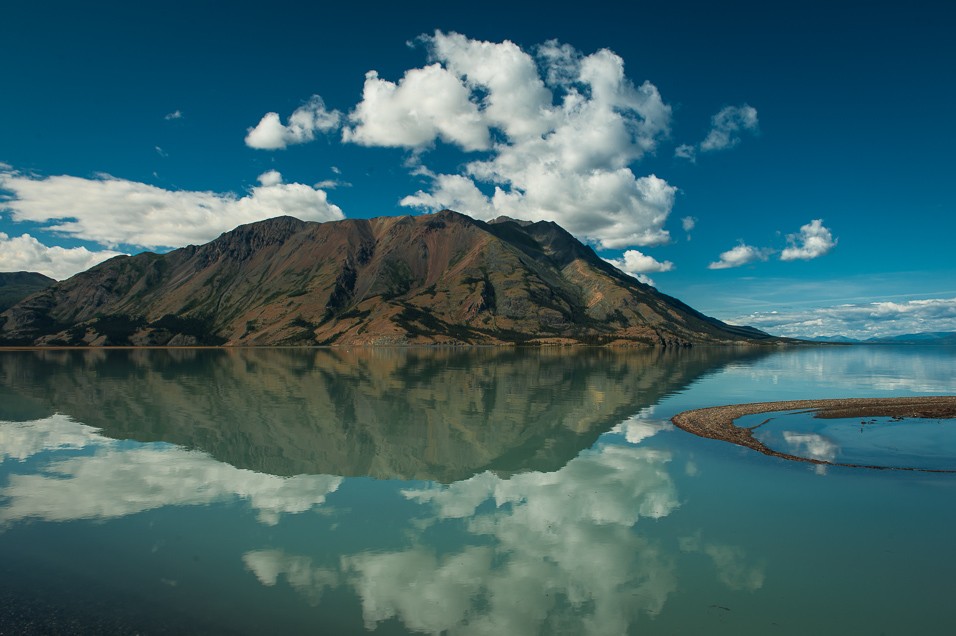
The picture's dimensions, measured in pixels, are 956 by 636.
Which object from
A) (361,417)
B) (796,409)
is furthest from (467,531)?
(796,409)

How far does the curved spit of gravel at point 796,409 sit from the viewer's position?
5244cm

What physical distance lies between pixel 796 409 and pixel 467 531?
63.3 meters

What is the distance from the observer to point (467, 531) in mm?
28047

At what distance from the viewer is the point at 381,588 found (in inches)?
844

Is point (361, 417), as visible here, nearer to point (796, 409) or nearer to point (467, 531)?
point (467, 531)

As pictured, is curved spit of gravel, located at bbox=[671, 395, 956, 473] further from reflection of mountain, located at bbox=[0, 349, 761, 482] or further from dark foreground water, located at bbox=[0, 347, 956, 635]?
reflection of mountain, located at bbox=[0, 349, 761, 482]

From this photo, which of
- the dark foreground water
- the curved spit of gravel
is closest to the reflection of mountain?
the dark foreground water

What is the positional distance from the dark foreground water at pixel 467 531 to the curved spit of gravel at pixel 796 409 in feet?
9.54

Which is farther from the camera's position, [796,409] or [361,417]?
[796,409]

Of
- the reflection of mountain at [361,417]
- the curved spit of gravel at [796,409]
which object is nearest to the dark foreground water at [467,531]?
the reflection of mountain at [361,417]

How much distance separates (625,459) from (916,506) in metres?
19.2

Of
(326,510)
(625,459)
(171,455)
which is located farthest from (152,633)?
(625,459)

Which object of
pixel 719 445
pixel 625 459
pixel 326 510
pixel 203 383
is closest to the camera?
pixel 326 510

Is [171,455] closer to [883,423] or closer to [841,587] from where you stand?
[841,587]
